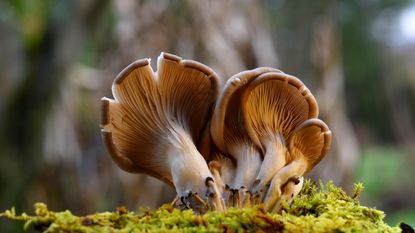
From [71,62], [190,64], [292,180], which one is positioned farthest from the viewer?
[71,62]

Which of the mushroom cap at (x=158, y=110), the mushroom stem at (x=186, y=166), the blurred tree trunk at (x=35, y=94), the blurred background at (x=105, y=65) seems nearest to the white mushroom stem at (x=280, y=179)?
the mushroom stem at (x=186, y=166)

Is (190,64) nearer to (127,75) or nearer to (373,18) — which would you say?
(127,75)

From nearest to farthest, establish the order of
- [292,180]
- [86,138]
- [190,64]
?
1. [292,180]
2. [190,64]
3. [86,138]

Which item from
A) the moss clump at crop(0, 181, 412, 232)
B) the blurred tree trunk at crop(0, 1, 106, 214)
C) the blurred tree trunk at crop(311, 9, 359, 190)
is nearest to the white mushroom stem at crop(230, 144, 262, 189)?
the moss clump at crop(0, 181, 412, 232)

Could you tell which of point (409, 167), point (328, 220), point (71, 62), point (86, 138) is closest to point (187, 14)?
point (71, 62)

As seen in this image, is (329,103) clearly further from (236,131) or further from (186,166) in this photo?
(186,166)

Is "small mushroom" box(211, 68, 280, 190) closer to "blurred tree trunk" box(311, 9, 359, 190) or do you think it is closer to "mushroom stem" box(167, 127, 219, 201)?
"mushroom stem" box(167, 127, 219, 201)

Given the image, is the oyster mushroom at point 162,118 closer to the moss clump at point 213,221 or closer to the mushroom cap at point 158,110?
the mushroom cap at point 158,110

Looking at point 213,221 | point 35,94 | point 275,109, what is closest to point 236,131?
point 275,109
